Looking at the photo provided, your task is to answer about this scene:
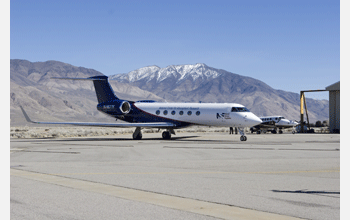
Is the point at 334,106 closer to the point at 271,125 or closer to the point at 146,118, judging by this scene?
the point at 271,125

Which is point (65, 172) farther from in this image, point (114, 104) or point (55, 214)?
point (114, 104)

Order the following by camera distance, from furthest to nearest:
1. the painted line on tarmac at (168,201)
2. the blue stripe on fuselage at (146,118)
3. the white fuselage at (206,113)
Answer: the blue stripe on fuselage at (146,118)
the white fuselage at (206,113)
the painted line on tarmac at (168,201)

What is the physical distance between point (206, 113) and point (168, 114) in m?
3.91

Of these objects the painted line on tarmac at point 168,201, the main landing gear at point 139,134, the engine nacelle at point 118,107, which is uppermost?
the engine nacelle at point 118,107

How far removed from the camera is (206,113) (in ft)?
118

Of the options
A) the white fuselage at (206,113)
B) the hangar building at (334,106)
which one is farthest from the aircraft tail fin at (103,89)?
the hangar building at (334,106)

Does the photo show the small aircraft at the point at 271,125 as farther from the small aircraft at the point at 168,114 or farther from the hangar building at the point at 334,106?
the small aircraft at the point at 168,114

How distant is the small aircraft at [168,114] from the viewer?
114ft

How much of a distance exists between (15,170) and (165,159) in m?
6.70

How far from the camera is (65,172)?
13938 mm

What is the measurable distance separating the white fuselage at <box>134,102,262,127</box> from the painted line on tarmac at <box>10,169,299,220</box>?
23.6m

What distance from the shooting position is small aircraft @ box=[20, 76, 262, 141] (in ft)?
114

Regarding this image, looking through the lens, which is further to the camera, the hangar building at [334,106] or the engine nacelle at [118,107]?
the hangar building at [334,106]
